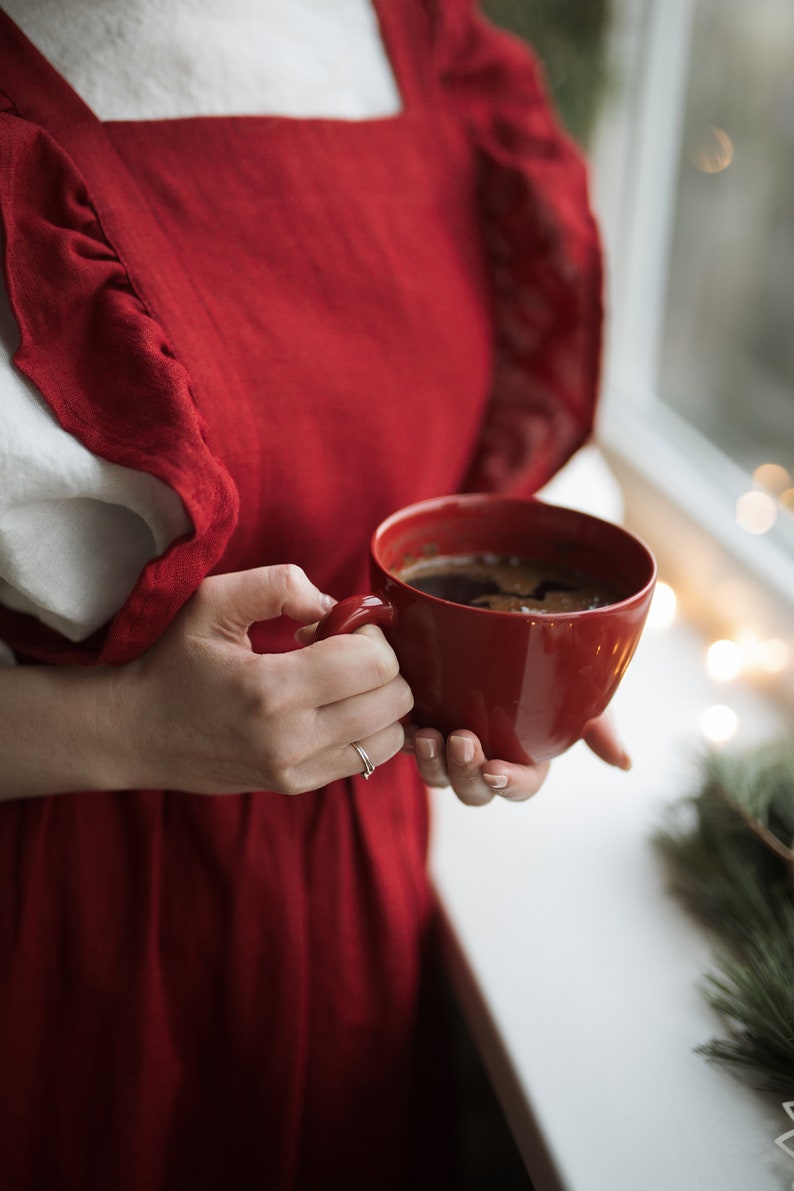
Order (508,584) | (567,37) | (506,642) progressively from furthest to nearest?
1. (567,37)
2. (508,584)
3. (506,642)

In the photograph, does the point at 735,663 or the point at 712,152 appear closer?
the point at 735,663

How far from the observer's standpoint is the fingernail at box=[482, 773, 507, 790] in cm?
49

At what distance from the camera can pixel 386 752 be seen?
1.64 feet

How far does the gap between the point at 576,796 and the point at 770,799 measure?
0.49 ft

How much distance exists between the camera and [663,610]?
95cm

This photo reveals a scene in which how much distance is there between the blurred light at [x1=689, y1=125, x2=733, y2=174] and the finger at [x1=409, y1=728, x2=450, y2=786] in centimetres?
82

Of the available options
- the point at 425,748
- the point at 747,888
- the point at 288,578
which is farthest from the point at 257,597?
the point at 747,888

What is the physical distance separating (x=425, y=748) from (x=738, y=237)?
0.79 m

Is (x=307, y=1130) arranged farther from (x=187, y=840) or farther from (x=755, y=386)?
(x=755, y=386)

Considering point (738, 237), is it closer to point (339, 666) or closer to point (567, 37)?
point (567, 37)

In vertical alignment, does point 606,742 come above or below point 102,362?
below

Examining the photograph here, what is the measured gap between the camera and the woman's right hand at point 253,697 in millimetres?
453

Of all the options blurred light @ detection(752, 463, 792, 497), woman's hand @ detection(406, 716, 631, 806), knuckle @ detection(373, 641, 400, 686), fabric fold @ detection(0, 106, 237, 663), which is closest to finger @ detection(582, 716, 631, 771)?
woman's hand @ detection(406, 716, 631, 806)

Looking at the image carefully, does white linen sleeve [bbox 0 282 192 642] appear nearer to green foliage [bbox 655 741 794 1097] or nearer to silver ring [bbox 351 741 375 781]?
silver ring [bbox 351 741 375 781]
